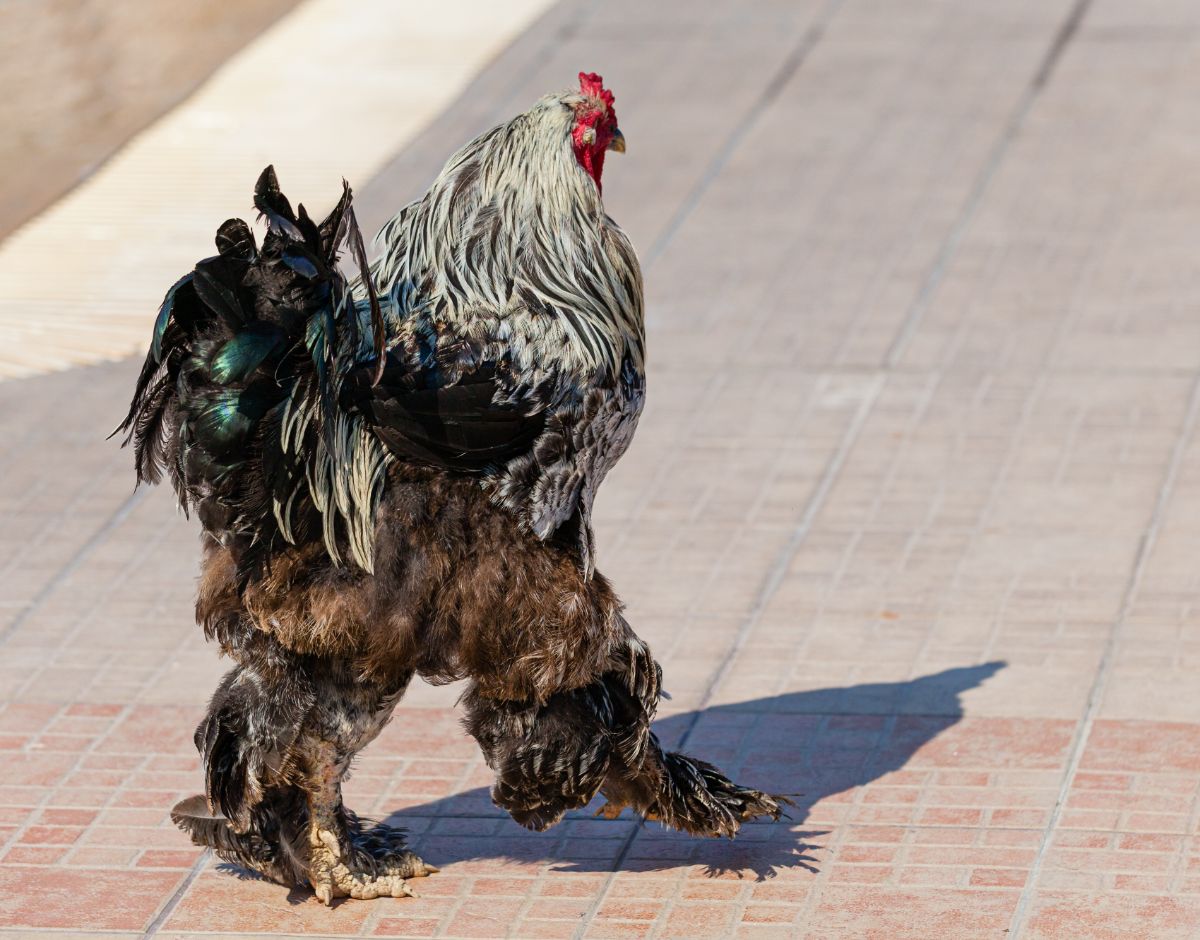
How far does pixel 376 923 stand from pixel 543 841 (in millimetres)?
690

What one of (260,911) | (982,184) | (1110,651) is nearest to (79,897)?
(260,911)

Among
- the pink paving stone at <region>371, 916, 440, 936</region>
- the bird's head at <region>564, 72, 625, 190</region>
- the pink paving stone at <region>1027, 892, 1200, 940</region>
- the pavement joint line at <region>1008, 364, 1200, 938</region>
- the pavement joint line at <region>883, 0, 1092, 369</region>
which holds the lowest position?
the pavement joint line at <region>883, 0, 1092, 369</region>

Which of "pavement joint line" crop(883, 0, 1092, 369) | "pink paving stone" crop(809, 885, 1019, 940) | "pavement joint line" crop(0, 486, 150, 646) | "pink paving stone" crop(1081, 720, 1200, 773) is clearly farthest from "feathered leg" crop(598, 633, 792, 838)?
"pavement joint line" crop(883, 0, 1092, 369)

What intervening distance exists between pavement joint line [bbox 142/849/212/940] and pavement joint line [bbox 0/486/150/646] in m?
1.86

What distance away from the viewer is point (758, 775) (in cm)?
675

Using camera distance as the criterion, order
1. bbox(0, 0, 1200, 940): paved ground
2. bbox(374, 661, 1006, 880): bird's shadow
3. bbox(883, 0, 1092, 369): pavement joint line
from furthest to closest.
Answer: bbox(883, 0, 1092, 369): pavement joint line, bbox(374, 661, 1006, 880): bird's shadow, bbox(0, 0, 1200, 940): paved ground

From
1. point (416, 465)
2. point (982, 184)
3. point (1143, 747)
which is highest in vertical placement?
point (416, 465)

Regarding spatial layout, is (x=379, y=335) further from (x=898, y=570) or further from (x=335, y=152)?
(x=335, y=152)

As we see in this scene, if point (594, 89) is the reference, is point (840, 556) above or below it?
below

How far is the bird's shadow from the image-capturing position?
6281mm

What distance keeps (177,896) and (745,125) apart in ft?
28.0

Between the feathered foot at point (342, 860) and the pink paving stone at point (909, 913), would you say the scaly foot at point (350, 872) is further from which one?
the pink paving stone at point (909, 913)

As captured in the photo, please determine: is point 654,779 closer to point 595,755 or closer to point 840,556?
point 595,755

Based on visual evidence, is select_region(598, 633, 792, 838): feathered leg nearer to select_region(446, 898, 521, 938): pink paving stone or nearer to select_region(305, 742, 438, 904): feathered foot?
select_region(446, 898, 521, 938): pink paving stone
